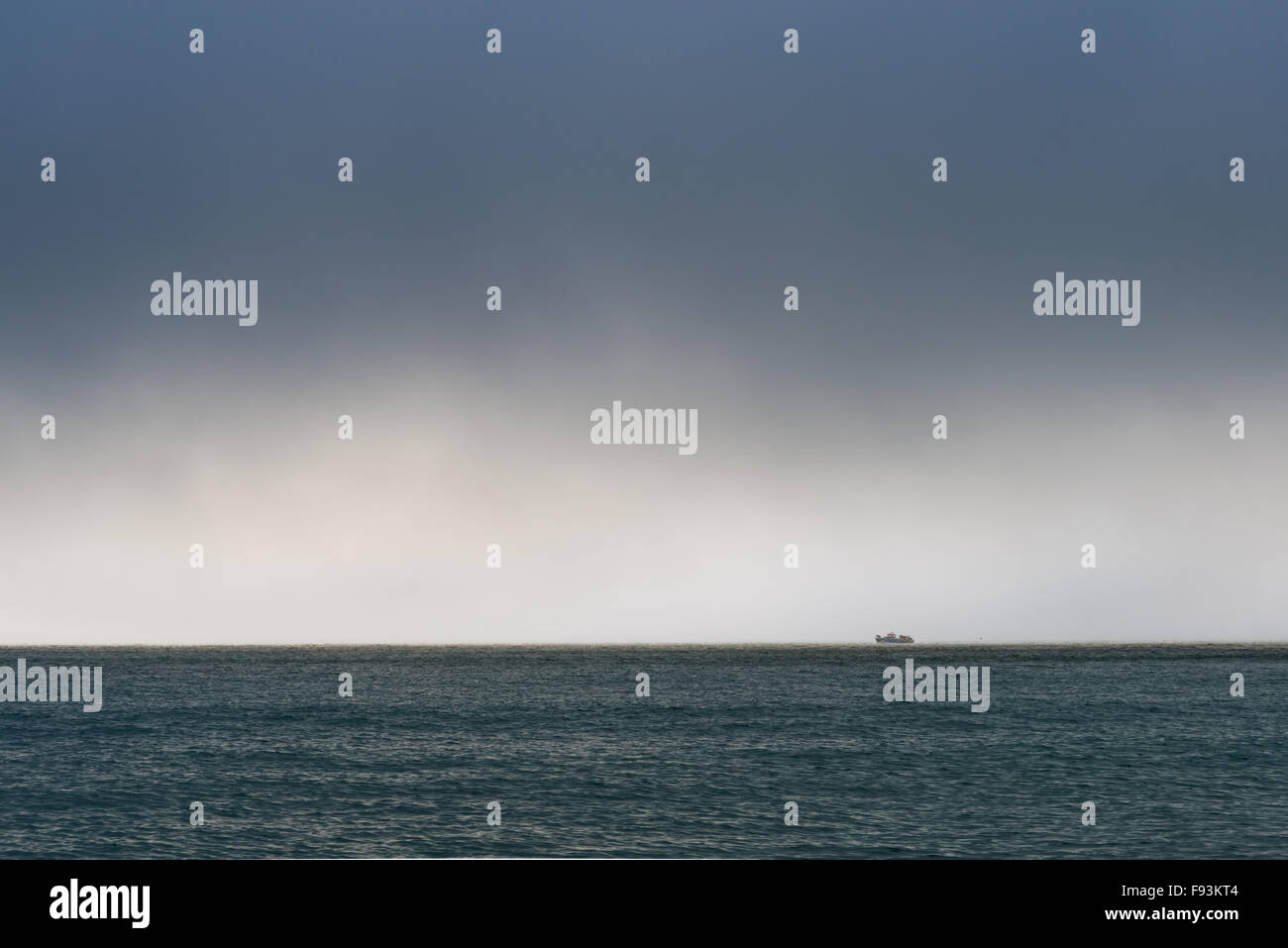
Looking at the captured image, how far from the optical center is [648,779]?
127ft

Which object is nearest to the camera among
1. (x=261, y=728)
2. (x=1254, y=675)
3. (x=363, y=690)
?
(x=261, y=728)

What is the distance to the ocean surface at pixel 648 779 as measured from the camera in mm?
28391

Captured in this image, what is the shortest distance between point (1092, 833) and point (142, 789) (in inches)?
1380

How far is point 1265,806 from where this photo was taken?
34000 millimetres

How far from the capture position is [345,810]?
108 feet

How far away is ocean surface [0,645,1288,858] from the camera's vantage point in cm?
2839

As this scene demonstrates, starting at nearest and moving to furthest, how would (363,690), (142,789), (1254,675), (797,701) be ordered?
1. (142,789)
2. (797,701)
3. (363,690)
4. (1254,675)

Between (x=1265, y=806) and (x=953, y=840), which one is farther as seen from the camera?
(x=1265, y=806)
